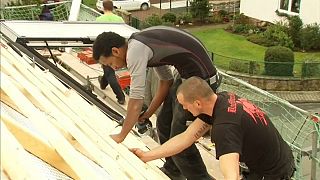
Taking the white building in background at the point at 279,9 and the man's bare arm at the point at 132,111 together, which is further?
the white building in background at the point at 279,9

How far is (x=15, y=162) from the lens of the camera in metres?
1.91

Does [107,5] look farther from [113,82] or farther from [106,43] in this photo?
[106,43]

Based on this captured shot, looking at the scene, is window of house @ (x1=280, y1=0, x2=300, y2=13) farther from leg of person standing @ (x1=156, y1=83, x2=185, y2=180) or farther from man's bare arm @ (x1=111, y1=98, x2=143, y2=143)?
man's bare arm @ (x1=111, y1=98, x2=143, y2=143)

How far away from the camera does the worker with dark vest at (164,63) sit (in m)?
3.46

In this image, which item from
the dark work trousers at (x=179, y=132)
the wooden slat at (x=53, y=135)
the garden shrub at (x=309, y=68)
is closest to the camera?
the wooden slat at (x=53, y=135)

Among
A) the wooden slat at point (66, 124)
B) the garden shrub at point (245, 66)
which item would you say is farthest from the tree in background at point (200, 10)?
the wooden slat at point (66, 124)

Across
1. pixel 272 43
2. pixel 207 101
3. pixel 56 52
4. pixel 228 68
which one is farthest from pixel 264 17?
pixel 207 101

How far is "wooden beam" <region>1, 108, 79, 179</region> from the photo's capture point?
2.42 m

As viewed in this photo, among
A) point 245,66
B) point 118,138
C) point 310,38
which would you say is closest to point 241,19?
point 310,38

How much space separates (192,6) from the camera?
24234mm

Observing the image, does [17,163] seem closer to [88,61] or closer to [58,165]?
[58,165]

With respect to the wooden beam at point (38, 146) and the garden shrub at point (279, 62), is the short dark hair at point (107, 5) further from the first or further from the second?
the garden shrub at point (279, 62)

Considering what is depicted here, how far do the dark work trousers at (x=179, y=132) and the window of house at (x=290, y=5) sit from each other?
695 inches

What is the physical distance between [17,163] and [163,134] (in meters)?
2.39
